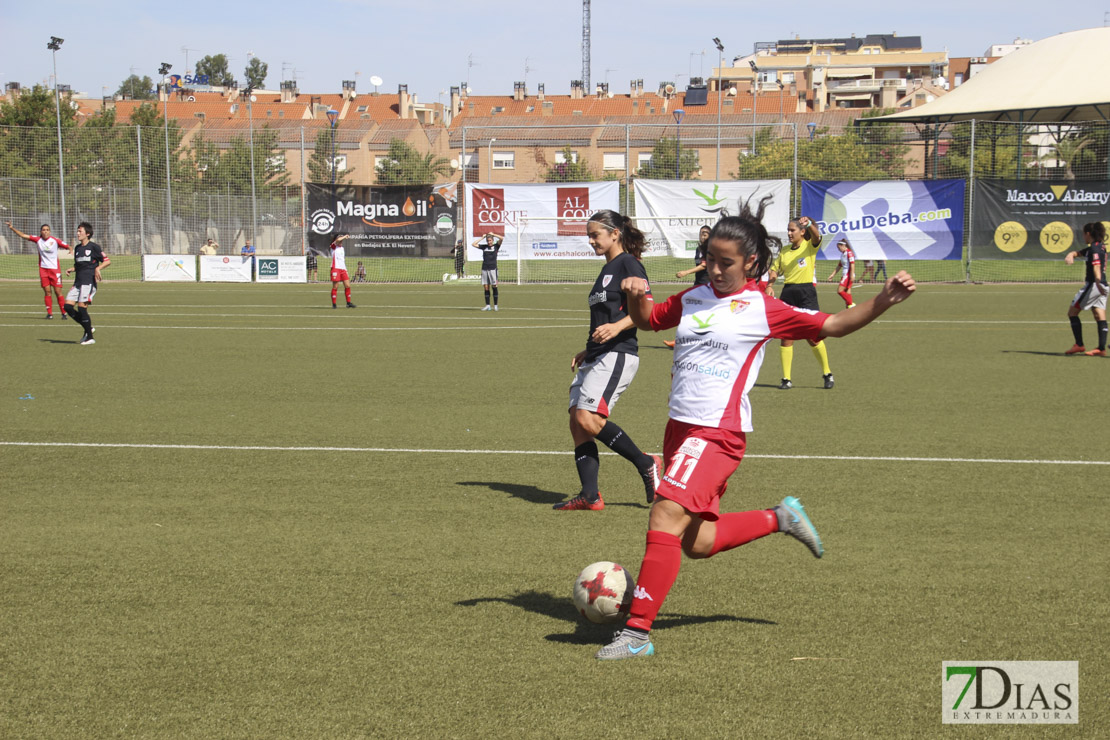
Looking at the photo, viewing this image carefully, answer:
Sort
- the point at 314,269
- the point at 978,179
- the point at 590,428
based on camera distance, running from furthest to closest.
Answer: the point at 314,269 < the point at 978,179 < the point at 590,428

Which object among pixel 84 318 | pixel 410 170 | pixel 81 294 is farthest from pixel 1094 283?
pixel 410 170

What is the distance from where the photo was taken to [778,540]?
6332mm

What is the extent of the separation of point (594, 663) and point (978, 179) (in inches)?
1265

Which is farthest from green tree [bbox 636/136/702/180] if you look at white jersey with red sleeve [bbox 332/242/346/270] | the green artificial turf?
the green artificial turf

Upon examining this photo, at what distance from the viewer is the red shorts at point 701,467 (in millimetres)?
4434

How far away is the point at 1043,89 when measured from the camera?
4753 cm

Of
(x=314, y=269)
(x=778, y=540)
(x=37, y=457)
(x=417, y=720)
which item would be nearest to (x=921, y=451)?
(x=778, y=540)

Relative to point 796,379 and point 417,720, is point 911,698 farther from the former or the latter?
point 796,379

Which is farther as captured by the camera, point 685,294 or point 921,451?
point 921,451

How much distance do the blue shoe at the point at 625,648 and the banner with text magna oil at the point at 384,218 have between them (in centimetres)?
3259

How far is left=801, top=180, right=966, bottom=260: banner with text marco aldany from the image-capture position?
32906 millimetres

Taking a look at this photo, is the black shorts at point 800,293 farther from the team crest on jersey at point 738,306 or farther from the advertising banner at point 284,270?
the advertising banner at point 284,270

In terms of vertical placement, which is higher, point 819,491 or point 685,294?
point 685,294

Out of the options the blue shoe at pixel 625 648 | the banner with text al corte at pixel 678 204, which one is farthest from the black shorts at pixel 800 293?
the banner with text al corte at pixel 678 204
